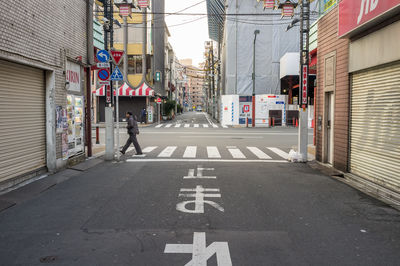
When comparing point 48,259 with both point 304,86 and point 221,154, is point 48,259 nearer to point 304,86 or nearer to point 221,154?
point 221,154

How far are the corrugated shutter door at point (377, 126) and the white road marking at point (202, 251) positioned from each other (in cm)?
481

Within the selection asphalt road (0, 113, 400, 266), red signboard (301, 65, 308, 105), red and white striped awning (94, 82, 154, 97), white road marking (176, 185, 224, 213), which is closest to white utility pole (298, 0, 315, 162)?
red signboard (301, 65, 308, 105)

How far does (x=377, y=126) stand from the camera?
8242 mm

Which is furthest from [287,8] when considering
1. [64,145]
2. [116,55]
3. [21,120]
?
[21,120]

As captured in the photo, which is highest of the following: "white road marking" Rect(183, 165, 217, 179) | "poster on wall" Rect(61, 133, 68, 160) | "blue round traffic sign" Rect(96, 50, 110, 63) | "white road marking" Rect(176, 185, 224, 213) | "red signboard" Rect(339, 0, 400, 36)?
"red signboard" Rect(339, 0, 400, 36)

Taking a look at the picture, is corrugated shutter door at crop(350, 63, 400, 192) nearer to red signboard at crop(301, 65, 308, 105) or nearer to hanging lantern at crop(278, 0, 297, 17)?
→ red signboard at crop(301, 65, 308, 105)

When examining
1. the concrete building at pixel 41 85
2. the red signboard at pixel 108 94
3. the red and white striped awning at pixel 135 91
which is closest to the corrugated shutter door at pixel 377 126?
the concrete building at pixel 41 85

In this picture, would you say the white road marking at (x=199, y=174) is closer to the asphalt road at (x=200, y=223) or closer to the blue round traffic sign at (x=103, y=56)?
the asphalt road at (x=200, y=223)

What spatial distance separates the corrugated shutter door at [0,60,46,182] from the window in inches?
1339

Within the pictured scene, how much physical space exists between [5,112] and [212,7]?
4614 cm

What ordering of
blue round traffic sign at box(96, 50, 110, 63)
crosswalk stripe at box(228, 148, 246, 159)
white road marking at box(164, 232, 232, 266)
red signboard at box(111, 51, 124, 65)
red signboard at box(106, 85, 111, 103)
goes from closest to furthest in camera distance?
white road marking at box(164, 232, 232, 266) < blue round traffic sign at box(96, 50, 110, 63) < red signboard at box(111, 51, 124, 65) < red signboard at box(106, 85, 111, 103) < crosswalk stripe at box(228, 148, 246, 159)

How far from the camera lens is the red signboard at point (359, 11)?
707 centimetres

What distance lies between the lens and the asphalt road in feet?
13.8

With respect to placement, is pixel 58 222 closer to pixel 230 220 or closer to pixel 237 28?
pixel 230 220
